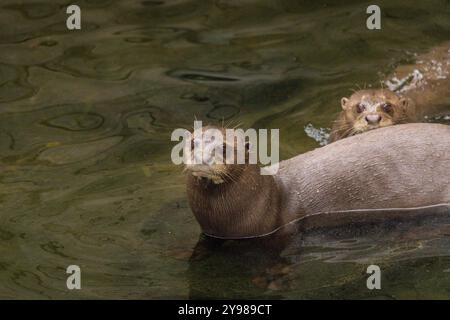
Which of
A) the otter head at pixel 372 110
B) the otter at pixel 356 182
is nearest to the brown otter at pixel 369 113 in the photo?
the otter head at pixel 372 110

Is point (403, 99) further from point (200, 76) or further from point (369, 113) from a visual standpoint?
point (200, 76)

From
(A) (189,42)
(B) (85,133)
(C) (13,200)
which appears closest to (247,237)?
(C) (13,200)

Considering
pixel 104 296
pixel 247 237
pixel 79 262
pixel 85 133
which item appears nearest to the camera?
pixel 104 296

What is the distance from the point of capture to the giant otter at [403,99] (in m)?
8.02

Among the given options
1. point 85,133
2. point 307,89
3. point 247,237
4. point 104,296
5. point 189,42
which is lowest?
point 104,296

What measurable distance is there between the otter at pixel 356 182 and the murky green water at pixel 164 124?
0.66 feet

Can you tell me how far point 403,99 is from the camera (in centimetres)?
837

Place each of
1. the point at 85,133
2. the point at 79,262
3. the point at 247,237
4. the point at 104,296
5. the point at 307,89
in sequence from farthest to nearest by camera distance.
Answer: the point at 307,89 → the point at 85,133 → the point at 247,237 → the point at 79,262 → the point at 104,296

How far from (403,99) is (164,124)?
6.20ft

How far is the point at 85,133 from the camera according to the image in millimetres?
8430

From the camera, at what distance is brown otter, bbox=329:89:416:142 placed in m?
7.88

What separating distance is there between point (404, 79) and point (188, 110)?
1.93 metres

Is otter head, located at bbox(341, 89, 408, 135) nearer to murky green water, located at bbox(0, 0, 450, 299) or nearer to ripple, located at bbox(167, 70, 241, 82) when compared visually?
murky green water, located at bbox(0, 0, 450, 299)

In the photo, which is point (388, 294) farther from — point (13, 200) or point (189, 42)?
point (189, 42)
